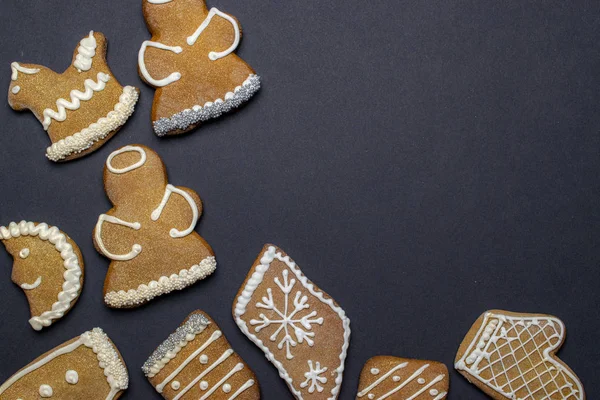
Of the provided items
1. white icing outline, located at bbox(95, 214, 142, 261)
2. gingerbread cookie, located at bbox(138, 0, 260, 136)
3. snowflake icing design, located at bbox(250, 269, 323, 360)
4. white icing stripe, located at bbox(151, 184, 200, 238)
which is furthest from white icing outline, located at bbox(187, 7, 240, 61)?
snowflake icing design, located at bbox(250, 269, 323, 360)

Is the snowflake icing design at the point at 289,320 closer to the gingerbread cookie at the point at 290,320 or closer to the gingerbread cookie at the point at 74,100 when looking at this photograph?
the gingerbread cookie at the point at 290,320

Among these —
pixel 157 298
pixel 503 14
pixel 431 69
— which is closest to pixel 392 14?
pixel 431 69

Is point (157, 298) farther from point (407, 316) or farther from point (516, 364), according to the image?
point (516, 364)

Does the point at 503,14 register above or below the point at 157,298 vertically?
above

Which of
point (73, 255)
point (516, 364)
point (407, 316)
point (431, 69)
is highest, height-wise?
point (431, 69)
